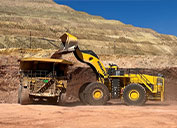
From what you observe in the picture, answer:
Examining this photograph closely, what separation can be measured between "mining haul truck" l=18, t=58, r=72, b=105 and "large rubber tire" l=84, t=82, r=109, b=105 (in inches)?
49.6


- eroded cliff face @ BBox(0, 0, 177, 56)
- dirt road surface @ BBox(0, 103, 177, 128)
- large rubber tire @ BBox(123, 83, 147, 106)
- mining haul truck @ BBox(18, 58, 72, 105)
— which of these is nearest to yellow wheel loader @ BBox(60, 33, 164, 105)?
large rubber tire @ BBox(123, 83, 147, 106)

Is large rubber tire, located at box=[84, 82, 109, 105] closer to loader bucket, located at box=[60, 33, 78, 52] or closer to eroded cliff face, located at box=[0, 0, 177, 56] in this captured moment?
loader bucket, located at box=[60, 33, 78, 52]

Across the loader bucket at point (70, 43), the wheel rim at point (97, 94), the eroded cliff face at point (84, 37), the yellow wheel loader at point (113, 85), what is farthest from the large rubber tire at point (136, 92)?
the eroded cliff face at point (84, 37)

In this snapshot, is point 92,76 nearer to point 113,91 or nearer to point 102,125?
point 113,91

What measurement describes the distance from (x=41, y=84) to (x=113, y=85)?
3490 millimetres

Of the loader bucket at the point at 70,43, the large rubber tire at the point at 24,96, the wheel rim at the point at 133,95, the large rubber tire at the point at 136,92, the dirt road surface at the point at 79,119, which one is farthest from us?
the wheel rim at the point at 133,95

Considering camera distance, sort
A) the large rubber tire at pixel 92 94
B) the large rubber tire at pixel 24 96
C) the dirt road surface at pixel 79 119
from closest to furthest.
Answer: the dirt road surface at pixel 79 119 → the large rubber tire at pixel 24 96 → the large rubber tire at pixel 92 94

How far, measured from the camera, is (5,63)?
59.9 feet

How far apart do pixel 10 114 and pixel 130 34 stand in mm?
49041

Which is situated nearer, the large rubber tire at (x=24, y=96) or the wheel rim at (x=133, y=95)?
the large rubber tire at (x=24, y=96)

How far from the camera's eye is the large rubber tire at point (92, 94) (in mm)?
12219

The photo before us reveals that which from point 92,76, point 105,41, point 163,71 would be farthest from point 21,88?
point 105,41

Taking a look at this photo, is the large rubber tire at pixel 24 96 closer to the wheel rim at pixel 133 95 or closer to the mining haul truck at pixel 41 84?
the mining haul truck at pixel 41 84

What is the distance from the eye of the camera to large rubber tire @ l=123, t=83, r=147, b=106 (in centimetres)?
1232
